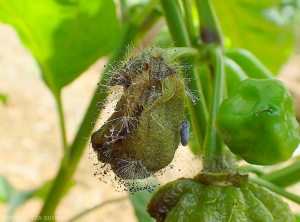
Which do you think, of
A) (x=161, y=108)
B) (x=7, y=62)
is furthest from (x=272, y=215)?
(x=7, y=62)

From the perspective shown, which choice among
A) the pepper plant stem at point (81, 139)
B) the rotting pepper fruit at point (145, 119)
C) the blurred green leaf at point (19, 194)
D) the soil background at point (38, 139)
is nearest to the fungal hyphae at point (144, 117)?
the rotting pepper fruit at point (145, 119)

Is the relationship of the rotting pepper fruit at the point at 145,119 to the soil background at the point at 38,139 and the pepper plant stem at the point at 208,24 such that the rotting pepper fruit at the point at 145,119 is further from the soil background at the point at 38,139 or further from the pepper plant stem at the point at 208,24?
the soil background at the point at 38,139

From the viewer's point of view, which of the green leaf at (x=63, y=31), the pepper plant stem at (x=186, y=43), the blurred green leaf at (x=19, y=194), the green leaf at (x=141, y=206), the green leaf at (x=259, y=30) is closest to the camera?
the pepper plant stem at (x=186, y=43)

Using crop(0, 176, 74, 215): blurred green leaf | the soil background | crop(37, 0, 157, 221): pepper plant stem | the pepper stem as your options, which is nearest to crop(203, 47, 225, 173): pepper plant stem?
the pepper stem

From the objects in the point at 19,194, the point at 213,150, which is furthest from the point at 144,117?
the point at 19,194

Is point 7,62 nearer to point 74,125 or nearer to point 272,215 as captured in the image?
point 74,125

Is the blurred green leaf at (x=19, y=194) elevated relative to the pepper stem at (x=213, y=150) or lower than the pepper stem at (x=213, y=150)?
lower
